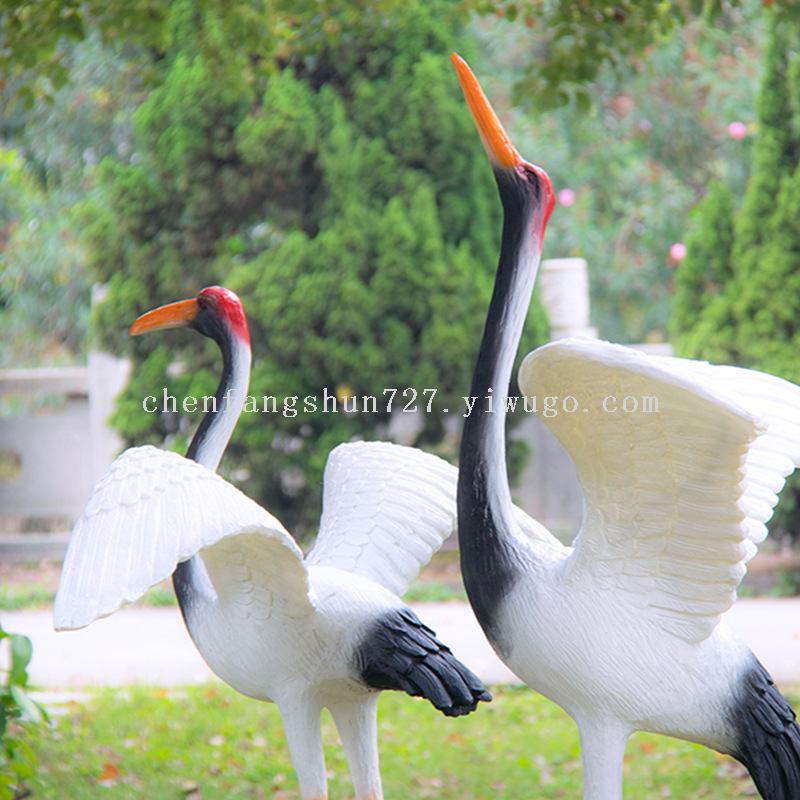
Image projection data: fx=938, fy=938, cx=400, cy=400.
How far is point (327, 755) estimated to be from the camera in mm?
3807

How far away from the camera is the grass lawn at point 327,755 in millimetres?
3453

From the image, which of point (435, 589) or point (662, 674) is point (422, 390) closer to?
point (435, 589)

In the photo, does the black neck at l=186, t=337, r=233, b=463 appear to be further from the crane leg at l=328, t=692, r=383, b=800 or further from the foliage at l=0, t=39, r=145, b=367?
the foliage at l=0, t=39, r=145, b=367

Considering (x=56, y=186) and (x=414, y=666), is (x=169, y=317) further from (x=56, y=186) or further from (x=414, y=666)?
(x=56, y=186)

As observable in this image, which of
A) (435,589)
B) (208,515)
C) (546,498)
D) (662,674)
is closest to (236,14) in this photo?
(208,515)

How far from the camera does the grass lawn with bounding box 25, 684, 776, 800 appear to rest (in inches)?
136

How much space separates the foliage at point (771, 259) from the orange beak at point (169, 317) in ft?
13.6

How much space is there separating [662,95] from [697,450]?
27.4ft

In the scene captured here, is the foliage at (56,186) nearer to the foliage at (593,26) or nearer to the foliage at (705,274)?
the foliage at (705,274)

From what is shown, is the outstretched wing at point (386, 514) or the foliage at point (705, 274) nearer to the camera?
the outstretched wing at point (386, 514)

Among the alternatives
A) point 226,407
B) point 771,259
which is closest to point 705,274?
point 771,259

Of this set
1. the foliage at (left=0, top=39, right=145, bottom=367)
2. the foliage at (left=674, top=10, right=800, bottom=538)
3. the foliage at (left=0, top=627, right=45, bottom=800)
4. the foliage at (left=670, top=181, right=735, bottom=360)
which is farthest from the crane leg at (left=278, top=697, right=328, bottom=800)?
the foliage at (left=0, top=39, right=145, bottom=367)

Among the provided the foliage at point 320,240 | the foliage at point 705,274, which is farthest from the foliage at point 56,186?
the foliage at point 705,274

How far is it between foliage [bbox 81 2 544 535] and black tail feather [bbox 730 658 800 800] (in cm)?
397
